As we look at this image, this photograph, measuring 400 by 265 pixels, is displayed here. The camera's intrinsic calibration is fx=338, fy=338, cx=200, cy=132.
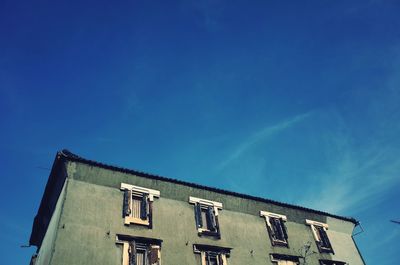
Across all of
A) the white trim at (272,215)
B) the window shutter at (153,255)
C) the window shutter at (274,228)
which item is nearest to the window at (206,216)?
the window shutter at (153,255)

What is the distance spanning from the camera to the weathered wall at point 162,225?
15258mm

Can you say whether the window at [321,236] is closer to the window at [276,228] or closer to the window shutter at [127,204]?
the window at [276,228]

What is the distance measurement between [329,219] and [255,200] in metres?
7.03

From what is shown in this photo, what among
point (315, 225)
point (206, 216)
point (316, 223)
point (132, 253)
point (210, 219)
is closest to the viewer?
point (132, 253)

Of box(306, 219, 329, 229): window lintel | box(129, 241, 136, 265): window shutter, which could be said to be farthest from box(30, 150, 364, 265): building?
box(306, 219, 329, 229): window lintel

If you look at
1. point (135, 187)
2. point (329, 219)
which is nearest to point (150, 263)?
point (135, 187)

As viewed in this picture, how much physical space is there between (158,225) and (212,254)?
3.41 metres

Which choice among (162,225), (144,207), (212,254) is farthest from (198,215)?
(144,207)

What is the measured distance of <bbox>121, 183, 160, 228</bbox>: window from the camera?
17172mm

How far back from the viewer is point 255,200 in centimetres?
2266

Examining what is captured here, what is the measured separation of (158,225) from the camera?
17703 mm

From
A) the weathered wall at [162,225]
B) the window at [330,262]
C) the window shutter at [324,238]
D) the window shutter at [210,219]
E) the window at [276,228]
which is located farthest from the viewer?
the window shutter at [324,238]

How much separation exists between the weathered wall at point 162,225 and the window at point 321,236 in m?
0.46

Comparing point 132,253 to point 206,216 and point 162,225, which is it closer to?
point 162,225
